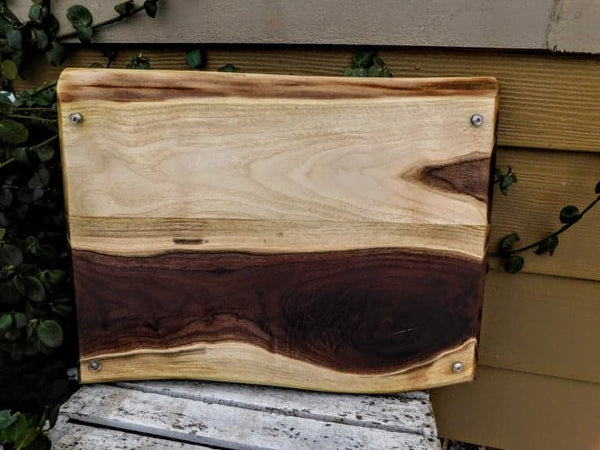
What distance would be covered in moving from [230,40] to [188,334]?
480 mm

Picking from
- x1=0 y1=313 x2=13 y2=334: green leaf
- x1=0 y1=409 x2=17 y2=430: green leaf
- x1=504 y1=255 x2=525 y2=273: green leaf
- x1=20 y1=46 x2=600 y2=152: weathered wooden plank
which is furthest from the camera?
x1=504 y1=255 x2=525 y2=273: green leaf

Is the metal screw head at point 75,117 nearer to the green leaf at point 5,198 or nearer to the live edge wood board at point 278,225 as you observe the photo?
the live edge wood board at point 278,225

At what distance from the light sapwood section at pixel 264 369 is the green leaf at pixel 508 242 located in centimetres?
23

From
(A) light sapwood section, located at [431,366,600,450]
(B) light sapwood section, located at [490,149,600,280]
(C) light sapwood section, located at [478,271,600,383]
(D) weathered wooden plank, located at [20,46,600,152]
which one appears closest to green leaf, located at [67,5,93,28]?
(D) weathered wooden plank, located at [20,46,600,152]

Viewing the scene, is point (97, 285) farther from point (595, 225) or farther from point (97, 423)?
point (595, 225)

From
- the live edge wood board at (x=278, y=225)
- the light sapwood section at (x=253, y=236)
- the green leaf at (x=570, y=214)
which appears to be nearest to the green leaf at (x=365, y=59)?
the live edge wood board at (x=278, y=225)

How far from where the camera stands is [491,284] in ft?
3.22

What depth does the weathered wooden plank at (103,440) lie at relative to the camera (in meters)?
0.67

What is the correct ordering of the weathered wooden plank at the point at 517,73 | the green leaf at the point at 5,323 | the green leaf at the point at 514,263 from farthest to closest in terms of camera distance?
the green leaf at the point at 514,263, the weathered wooden plank at the point at 517,73, the green leaf at the point at 5,323

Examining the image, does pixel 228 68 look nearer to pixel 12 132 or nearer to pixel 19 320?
pixel 12 132

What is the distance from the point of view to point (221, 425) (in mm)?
715

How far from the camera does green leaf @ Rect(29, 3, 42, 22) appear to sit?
88 cm

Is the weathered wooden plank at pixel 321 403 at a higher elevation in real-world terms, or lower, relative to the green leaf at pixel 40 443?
lower

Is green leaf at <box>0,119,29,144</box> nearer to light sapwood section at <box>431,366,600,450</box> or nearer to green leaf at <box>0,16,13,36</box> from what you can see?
green leaf at <box>0,16,13,36</box>
